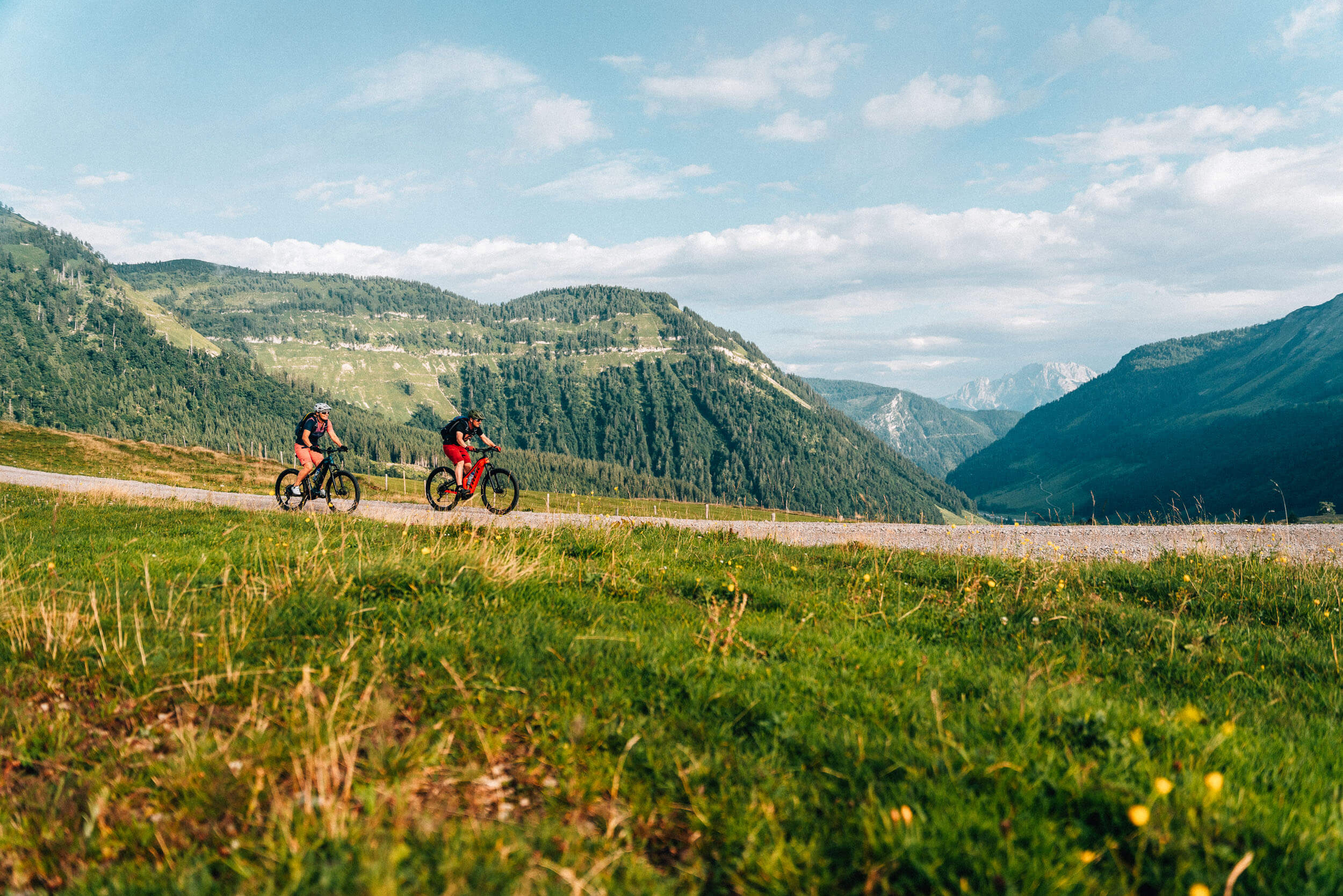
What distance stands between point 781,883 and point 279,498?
76.2 feet

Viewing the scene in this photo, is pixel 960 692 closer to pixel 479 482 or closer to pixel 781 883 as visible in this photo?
pixel 781 883

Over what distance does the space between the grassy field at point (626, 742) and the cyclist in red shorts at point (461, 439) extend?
11356 mm

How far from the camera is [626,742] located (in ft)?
14.2

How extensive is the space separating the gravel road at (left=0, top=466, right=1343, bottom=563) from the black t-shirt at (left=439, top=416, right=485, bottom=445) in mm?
2206

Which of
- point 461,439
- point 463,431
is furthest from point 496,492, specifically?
point 463,431

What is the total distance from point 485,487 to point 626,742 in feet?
54.4

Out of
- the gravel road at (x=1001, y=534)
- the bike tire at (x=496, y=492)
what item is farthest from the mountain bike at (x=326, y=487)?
the bike tire at (x=496, y=492)

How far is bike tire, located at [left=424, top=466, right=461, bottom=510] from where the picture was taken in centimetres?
2025

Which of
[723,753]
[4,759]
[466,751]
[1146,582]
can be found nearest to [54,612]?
[4,759]

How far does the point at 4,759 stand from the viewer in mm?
4102

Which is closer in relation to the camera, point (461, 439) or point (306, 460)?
point (461, 439)

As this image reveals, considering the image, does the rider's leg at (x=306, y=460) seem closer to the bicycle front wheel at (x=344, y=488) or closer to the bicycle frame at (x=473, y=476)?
the bicycle front wheel at (x=344, y=488)

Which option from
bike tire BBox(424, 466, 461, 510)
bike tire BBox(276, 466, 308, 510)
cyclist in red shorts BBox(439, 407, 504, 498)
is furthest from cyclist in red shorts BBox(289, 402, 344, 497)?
cyclist in red shorts BBox(439, 407, 504, 498)

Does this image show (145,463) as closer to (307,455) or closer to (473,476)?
(307,455)
